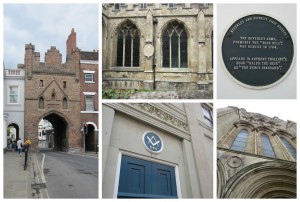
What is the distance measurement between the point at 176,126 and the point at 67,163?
4.14m

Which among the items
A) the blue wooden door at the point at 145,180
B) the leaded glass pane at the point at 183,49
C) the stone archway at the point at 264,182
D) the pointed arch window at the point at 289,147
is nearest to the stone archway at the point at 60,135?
the leaded glass pane at the point at 183,49

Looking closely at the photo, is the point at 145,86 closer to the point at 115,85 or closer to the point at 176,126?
the point at 115,85

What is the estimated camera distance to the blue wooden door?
6.99 m

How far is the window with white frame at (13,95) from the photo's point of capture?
8141 mm

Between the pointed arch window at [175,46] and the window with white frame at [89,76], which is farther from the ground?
the pointed arch window at [175,46]

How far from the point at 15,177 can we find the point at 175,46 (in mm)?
5586

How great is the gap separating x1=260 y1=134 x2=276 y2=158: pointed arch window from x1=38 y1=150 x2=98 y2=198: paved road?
3.79 m

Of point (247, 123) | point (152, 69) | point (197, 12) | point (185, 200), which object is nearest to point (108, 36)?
point (152, 69)

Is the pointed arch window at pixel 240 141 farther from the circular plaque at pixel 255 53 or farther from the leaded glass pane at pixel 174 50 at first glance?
the leaded glass pane at pixel 174 50

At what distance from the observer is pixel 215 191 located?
24.1 ft

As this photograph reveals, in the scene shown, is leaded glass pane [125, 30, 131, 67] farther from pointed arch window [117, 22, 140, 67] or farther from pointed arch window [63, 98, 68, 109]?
pointed arch window [63, 98, 68, 109]

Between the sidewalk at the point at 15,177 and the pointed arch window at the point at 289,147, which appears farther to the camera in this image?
the pointed arch window at the point at 289,147

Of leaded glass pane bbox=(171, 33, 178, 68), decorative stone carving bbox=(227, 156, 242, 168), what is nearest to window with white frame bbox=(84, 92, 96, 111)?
leaded glass pane bbox=(171, 33, 178, 68)

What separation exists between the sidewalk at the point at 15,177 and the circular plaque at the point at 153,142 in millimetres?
2550
